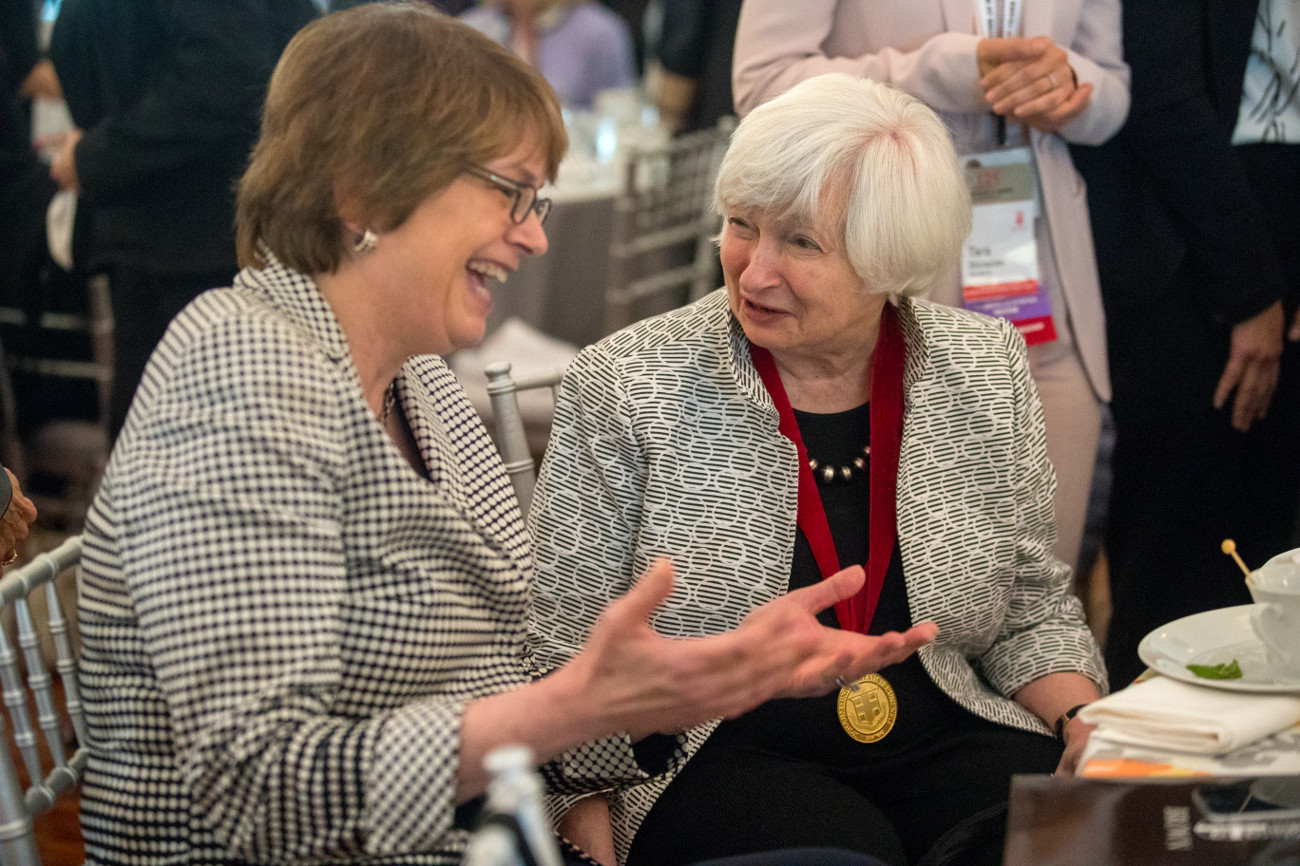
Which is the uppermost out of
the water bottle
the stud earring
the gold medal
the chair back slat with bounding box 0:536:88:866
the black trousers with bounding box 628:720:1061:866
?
the stud earring

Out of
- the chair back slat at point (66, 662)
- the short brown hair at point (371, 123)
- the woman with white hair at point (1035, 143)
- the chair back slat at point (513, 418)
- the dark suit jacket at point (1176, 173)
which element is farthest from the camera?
the dark suit jacket at point (1176, 173)

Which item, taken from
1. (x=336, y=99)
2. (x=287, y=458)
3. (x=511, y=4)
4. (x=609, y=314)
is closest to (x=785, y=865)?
(x=287, y=458)

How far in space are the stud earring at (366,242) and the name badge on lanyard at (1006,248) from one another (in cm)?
129

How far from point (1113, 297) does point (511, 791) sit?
1938 millimetres

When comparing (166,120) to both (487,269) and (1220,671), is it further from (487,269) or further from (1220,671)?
(1220,671)

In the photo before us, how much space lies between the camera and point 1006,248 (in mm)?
2197

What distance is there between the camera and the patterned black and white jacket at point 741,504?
65.2 inches

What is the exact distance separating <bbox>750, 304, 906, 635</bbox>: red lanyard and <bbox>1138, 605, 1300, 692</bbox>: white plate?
0.40 m

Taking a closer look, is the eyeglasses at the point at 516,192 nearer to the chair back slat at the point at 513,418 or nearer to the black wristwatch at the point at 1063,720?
the chair back slat at the point at 513,418

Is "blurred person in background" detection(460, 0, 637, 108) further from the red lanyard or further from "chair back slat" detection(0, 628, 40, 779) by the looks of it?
"chair back slat" detection(0, 628, 40, 779)

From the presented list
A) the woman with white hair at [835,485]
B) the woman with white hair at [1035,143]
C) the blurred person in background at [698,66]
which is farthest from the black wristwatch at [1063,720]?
the blurred person in background at [698,66]

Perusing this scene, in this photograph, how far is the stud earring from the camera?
1.22 metres

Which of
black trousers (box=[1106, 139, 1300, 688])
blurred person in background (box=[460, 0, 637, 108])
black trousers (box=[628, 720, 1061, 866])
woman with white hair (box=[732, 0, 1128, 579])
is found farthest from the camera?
blurred person in background (box=[460, 0, 637, 108])

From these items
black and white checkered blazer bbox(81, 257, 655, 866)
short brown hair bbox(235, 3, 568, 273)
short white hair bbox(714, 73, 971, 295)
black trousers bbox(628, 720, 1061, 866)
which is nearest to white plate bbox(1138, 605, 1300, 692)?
black trousers bbox(628, 720, 1061, 866)
